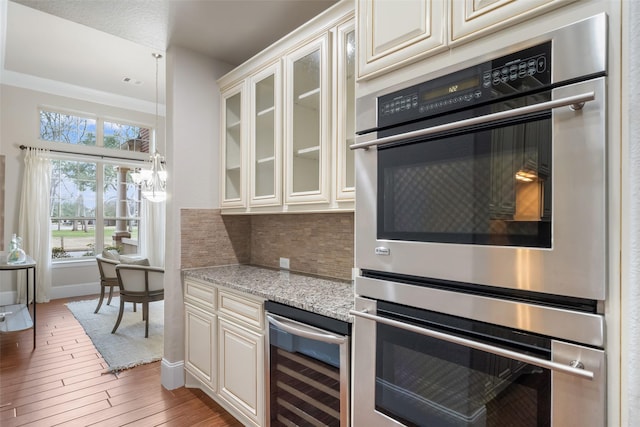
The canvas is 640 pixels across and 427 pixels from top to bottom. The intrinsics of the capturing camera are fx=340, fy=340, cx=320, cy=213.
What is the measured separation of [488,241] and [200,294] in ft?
6.81

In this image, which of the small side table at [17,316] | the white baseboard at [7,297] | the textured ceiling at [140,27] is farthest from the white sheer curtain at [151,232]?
the textured ceiling at [140,27]

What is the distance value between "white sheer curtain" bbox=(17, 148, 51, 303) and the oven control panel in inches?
224

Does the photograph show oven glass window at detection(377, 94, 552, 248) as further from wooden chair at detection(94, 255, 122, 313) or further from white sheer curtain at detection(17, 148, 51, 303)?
white sheer curtain at detection(17, 148, 51, 303)

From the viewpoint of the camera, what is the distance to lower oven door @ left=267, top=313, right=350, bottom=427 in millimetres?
1475

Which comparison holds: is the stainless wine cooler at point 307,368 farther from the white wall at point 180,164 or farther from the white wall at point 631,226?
the white wall at point 180,164

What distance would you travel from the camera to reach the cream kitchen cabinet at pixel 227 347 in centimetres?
193

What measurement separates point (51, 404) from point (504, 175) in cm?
317

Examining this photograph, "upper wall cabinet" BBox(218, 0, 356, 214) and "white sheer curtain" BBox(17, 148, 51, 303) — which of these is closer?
"upper wall cabinet" BBox(218, 0, 356, 214)

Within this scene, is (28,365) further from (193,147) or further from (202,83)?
(202,83)

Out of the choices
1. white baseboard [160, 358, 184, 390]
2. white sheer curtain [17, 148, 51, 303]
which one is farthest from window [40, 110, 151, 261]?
white baseboard [160, 358, 184, 390]

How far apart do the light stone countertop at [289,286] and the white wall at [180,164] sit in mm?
284

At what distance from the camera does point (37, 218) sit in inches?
195

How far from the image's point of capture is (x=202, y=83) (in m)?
Answer: 2.79

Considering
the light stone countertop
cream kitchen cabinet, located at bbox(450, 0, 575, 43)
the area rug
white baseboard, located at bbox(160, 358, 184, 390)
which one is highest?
cream kitchen cabinet, located at bbox(450, 0, 575, 43)
